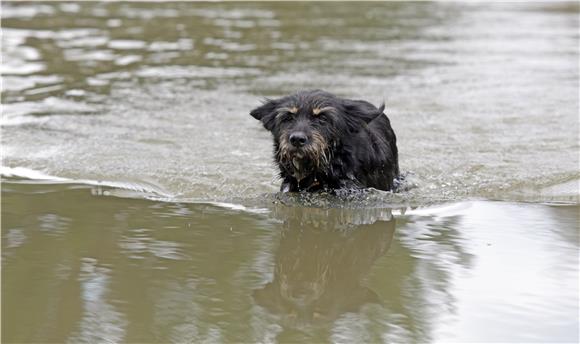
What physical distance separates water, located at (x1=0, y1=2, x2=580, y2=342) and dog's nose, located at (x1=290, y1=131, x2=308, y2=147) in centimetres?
69

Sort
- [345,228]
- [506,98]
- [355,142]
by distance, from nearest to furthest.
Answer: [345,228]
[355,142]
[506,98]

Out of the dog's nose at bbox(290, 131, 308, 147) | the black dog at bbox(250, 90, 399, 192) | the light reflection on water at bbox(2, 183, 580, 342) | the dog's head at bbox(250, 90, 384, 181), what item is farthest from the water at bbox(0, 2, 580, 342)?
the dog's nose at bbox(290, 131, 308, 147)

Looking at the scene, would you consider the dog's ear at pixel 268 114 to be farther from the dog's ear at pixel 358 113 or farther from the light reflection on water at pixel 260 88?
the light reflection on water at pixel 260 88

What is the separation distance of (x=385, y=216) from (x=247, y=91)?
633 centimetres

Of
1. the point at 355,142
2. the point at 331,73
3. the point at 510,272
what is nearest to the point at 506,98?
the point at 331,73

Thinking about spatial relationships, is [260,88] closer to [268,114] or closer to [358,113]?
[268,114]

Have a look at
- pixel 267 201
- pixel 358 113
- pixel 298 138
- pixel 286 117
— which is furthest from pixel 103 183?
pixel 358 113

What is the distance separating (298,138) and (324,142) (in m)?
0.26

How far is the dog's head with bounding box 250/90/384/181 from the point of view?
24.3 feet

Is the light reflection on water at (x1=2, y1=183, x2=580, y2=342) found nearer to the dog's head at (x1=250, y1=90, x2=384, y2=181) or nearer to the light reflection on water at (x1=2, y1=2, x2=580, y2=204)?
the dog's head at (x1=250, y1=90, x2=384, y2=181)

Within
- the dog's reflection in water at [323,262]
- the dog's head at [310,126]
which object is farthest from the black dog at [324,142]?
the dog's reflection in water at [323,262]

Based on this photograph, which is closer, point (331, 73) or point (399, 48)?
point (331, 73)

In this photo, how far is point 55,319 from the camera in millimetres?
5305

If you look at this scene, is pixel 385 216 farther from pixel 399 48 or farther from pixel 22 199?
pixel 399 48
